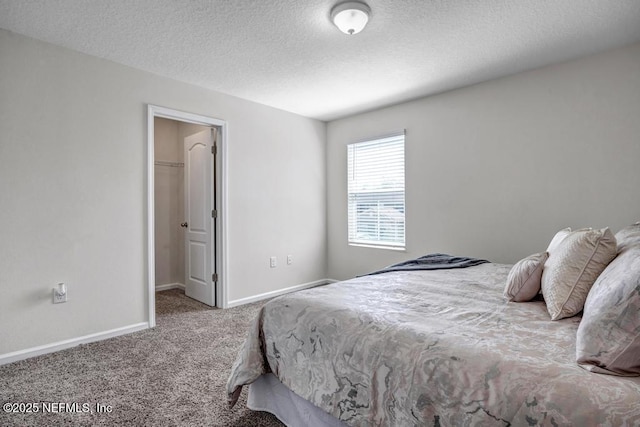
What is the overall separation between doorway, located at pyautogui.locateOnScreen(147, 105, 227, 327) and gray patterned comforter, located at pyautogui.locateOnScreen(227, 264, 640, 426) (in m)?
2.18

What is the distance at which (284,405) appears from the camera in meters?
1.70

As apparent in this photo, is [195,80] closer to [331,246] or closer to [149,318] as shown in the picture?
[149,318]

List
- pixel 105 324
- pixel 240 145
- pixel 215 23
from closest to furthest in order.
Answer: pixel 215 23 < pixel 105 324 < pixel 240 145

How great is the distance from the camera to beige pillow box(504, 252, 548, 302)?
1657 mm

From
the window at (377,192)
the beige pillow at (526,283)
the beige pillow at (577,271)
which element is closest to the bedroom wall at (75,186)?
the window at (377,192)

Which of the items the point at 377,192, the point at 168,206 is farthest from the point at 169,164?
the point at 377,192

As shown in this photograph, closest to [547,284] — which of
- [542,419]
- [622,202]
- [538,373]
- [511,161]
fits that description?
[538,373]

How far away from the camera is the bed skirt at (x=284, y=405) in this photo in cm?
150

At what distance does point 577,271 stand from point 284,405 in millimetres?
1489

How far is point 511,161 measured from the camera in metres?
3.25

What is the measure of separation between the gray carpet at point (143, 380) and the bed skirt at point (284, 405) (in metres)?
0.06

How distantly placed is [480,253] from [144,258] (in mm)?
3339

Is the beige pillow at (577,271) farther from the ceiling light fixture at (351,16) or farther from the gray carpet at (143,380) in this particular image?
the ceiling light fixture at (351,16)

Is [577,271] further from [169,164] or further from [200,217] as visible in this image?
[169,164]
